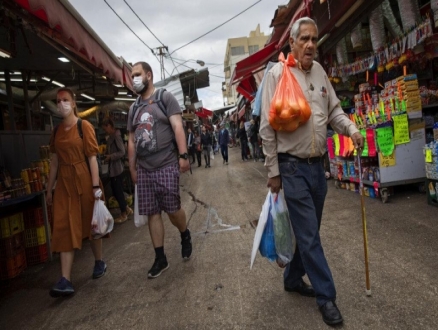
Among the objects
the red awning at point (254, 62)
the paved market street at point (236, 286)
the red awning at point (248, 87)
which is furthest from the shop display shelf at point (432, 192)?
the red awning at point (248, 87)

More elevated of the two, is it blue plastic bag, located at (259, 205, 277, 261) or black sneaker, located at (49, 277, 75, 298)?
blue plastic bag, located at (259, 205, 277, 261)

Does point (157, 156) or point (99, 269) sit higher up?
point (157, 156)

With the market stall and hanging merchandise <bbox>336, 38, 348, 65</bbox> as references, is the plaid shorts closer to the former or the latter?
the market stall

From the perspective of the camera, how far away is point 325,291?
7.18 feet

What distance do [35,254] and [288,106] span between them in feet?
12.3

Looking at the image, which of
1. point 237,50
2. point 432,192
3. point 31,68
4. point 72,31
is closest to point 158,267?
point 72,31

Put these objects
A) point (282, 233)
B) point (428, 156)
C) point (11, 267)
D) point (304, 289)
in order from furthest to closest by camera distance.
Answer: point (428, 156), point (11, 267), point (304, 289), point (282, 233)

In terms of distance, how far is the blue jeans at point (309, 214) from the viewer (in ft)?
7.22

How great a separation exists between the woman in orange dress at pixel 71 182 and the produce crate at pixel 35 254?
1.15 meters

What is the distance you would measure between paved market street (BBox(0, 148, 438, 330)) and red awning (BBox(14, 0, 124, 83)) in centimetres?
256

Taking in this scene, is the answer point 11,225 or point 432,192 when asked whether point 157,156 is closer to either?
point 11,225

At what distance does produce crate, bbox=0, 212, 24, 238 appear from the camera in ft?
12.2

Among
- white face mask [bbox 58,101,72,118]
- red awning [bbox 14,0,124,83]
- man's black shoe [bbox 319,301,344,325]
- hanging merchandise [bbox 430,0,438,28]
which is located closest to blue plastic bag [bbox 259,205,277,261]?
man's black shoe [bbox 319,301,344,325]

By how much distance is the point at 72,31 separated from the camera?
3576 millimetres
